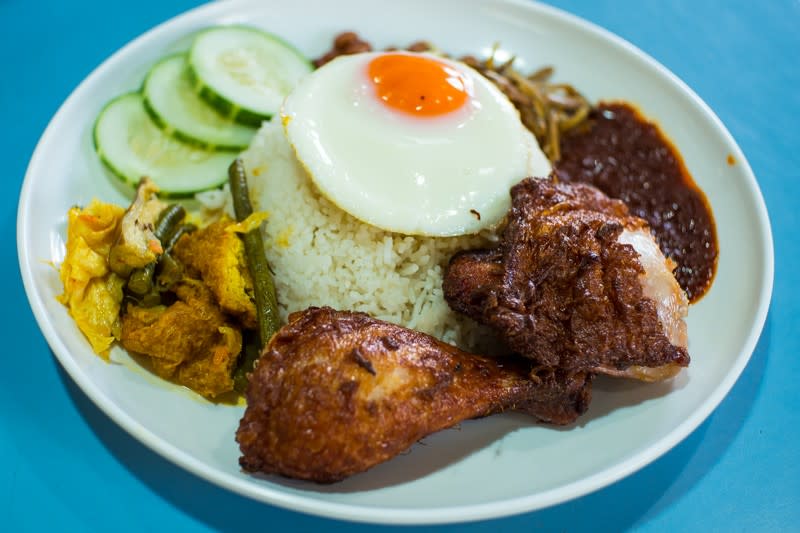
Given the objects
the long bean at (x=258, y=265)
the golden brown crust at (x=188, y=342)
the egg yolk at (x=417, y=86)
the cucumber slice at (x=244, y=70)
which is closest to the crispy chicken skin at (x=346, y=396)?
the long bean at (x=258, y=265)

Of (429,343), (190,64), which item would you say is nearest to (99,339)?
(429,343)

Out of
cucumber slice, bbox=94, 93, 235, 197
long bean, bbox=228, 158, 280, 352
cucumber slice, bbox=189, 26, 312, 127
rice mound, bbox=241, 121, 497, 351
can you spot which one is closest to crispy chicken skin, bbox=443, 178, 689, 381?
rice mound, bbox=241, 121, 497, 351

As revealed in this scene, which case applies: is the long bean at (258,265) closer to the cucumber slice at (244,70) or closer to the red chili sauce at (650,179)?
the cucumber slice at (244,70)

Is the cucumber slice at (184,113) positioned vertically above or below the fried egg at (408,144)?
below

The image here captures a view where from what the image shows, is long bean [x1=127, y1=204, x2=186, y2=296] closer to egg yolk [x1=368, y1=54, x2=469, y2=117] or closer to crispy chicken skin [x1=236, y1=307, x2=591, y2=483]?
crispy chicken skin [x1=236, y1=307, x2=591, y2=483]

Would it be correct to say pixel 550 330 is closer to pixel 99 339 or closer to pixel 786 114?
pixel 99 339

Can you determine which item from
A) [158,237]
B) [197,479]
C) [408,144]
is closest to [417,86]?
[408,144]

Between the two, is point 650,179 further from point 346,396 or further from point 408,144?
point 346,396
